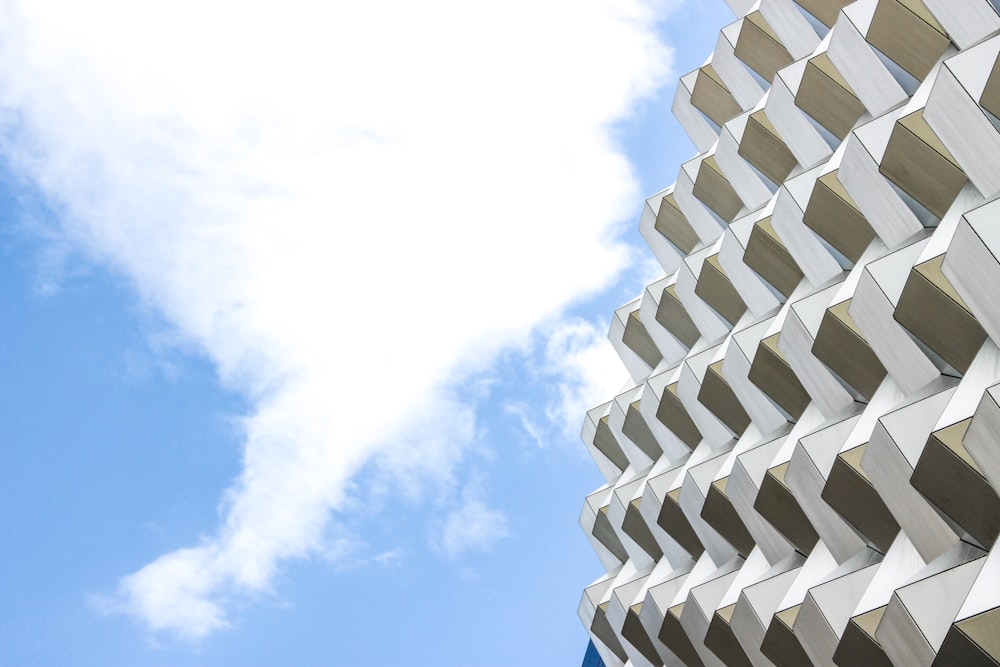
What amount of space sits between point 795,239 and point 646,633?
51.3ft

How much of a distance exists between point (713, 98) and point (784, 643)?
21.6 m

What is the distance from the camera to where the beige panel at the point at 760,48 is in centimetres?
3588

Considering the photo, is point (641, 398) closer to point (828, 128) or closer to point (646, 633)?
point (646, 633)

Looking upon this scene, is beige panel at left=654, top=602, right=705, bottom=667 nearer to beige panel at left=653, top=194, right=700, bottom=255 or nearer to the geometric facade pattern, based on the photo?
the geometric facade pattern

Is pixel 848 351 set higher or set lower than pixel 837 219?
lower

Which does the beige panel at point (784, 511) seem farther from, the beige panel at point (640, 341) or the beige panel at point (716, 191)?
the beige panel at point (640, 341)

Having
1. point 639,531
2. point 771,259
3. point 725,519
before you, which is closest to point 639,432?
point 639,531

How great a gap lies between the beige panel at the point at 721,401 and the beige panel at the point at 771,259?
9.62 feet

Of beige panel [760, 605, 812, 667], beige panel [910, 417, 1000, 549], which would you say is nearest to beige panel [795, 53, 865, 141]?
beige panel [910, 417, 1000, 549]

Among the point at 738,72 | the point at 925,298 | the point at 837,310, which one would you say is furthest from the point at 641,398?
the point at 925,298

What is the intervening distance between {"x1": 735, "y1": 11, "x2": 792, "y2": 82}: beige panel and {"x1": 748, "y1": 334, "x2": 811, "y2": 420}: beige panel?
37.1ft

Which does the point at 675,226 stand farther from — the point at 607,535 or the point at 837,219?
the point at 837,219

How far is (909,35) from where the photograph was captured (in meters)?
24.7

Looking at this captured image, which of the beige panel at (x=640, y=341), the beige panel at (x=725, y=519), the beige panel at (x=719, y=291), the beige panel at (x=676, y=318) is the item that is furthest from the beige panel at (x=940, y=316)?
the beige panel at (x=640, y=341)
